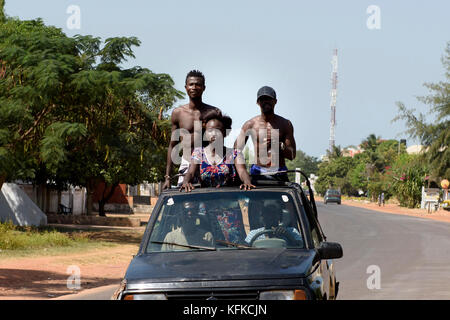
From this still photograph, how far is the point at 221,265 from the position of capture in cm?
506

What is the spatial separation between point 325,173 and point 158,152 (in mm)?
102763

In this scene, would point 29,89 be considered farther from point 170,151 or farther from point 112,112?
point 170,151

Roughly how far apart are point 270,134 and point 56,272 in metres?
8.27

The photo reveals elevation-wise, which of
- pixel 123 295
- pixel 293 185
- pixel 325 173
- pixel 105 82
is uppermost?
pixel 105 82

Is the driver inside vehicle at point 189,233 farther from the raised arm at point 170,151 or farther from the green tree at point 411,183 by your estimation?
the green tree at point 411,183

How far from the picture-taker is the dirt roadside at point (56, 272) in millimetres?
12234

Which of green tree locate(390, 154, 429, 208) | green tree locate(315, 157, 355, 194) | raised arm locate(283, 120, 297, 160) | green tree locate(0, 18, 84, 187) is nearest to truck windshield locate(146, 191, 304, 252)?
raised arm locate(283, 120, 297, 160)

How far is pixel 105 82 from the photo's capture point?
20.5 metres

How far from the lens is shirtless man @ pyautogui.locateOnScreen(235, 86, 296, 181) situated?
844cm

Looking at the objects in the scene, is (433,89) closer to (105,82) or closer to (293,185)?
(105,82)

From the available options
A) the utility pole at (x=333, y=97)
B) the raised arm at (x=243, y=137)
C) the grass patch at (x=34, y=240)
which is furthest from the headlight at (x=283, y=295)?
the utility pole at (x=333, y=97)

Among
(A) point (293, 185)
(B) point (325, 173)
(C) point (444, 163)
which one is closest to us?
(A) point (293, 185)

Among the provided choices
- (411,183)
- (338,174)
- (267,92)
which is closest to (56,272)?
(267,92)
